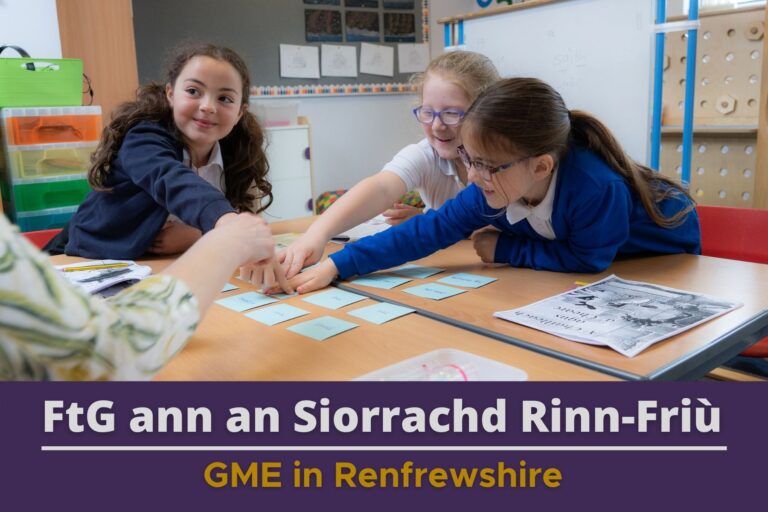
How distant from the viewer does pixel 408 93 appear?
4.42 meters

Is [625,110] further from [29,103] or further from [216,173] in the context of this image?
[29,103]

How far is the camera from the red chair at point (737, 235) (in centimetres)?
149

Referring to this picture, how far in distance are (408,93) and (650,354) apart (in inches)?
150

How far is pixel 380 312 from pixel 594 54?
1.48 metres

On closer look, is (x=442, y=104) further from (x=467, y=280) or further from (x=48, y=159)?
(x=48, y=159)

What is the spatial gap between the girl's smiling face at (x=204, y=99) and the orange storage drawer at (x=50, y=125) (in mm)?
1090

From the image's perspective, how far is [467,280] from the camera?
4.02 ft

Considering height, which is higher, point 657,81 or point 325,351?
point 657,81

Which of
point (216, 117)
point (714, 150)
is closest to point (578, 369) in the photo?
point (216, 117)

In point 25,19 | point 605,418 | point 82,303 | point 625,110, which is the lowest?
point 605,418

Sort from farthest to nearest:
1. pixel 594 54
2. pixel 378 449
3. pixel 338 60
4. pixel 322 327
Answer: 1. pixel 338 60
2. pixel 594 54
3. pixel 322 327
4. pixel 378 449

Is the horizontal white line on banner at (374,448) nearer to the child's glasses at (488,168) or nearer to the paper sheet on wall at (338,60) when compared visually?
the child's glasses at (488,168)

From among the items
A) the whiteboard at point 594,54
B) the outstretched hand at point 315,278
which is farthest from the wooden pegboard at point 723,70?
the outstretched hand at point 315,278

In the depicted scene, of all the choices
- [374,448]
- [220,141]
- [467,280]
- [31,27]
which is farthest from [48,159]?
[374,448]
